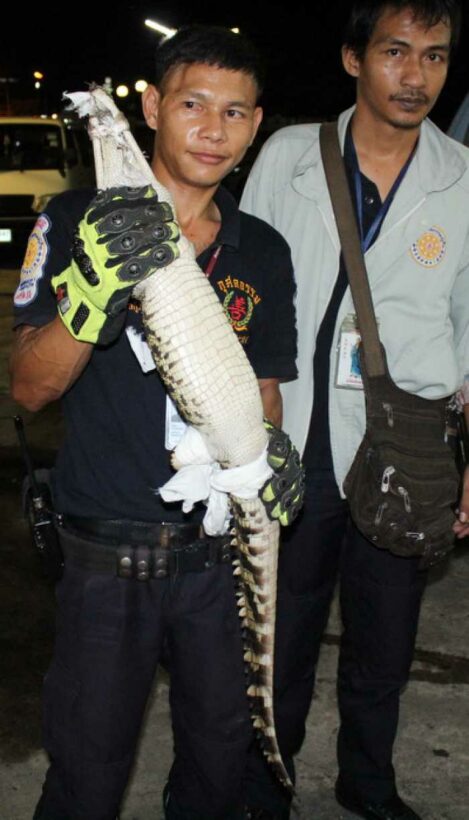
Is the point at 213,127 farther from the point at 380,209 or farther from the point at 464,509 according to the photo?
the point at 464,509

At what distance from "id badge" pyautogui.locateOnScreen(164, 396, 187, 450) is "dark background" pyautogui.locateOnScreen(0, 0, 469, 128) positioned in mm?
12233

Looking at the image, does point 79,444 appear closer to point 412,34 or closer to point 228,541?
point 228,541

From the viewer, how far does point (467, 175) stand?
97.7 inches

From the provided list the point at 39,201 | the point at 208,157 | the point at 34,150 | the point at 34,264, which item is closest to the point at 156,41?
the point at 34,150

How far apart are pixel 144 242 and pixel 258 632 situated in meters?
0.89

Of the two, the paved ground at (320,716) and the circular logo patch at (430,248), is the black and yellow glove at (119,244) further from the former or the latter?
the paved ground at (320,716)

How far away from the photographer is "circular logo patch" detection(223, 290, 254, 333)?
→ 206 centimetres

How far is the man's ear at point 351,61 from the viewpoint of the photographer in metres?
2.56

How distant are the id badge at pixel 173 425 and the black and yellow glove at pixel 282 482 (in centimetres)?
21

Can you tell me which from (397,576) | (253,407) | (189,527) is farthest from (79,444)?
(397,576)

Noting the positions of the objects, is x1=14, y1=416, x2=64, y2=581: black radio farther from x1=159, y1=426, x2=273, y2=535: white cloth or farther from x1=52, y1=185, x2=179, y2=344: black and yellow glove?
x1=52, y1=185, x2=179, y2=344: black and yellow glove

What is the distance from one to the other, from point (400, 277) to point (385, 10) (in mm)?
737

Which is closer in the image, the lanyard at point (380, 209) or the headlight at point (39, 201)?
the lanyard at point (380, 209)

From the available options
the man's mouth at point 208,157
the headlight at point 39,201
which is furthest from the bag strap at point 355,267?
the headlight at point 39,201
